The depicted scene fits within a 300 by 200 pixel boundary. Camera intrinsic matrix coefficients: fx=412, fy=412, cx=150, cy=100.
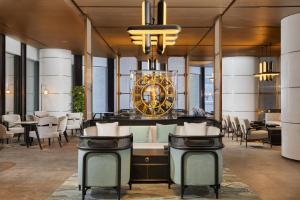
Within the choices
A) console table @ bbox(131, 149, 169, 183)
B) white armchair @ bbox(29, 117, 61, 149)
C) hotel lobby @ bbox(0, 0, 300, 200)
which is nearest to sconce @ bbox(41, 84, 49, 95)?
hotel lobby @ bbox(0, 0, 300, 200)

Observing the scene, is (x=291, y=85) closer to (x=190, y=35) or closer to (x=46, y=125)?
(x=190, y=35)

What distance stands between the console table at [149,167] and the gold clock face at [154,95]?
6245mm

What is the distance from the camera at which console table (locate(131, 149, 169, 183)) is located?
629 cm

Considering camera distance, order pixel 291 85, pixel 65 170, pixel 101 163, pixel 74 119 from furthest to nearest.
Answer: pixel 74 119 → pixel 291 85 → pixel 65 170 → pixel 101 163

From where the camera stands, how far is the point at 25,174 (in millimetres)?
7523

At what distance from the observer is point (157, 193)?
5.93 m

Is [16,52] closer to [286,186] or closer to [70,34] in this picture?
[70,34]

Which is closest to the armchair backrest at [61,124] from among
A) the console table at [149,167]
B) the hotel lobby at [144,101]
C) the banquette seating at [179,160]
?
the hotel lobby at [144,101]

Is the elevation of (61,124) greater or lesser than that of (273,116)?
lesser

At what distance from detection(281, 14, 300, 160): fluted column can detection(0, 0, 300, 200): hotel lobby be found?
0.9 inches

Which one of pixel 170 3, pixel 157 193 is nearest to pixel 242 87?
pixel 170 3

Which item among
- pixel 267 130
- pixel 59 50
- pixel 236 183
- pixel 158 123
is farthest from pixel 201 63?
pixel 236 183

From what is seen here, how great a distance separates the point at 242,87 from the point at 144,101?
7.02 m

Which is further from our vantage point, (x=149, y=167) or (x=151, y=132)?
(x=151, y=132)
